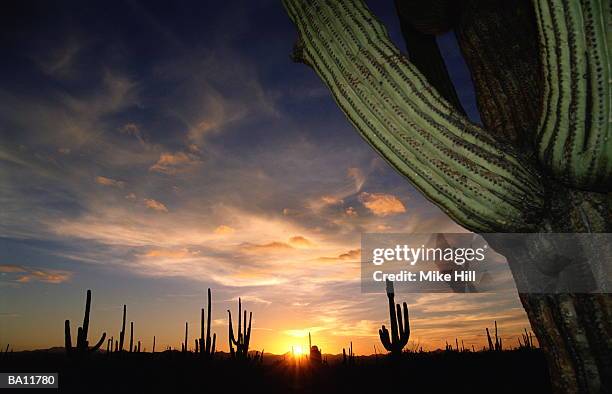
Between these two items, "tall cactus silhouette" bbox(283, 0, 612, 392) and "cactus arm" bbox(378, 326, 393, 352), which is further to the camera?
"cactus arm" bbox(378, 326, 393, 352)

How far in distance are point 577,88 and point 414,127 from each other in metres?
0.55

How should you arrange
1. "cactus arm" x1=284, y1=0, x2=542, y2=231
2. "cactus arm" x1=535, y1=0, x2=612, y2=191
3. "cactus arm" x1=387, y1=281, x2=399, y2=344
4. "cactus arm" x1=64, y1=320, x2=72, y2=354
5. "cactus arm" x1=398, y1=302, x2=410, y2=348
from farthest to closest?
"cactus arm" x1=398, y1=302, x2=410, y2=348, "cactus arm" x1=64, y1=320, x2=72, y2=354, "cactus arm" x1=387, y1=281, x2=399, y2=344, "cactus arm" x1=284, y1=0, x2=542, y2=231, "cactus arm" x1=535, y1=0, x2=612, y2=191

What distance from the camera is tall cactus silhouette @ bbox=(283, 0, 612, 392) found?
1.24 m

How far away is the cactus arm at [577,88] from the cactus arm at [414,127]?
0.17 m

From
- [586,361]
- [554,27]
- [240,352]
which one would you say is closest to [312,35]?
[554,27]

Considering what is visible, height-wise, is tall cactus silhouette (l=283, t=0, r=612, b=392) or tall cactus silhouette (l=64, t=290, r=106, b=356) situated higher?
tall cactus silhouette (l=283, t=0, r=612, b=392)

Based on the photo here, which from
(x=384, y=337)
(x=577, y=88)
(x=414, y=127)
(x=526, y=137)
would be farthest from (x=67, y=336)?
(x=577, y=88)

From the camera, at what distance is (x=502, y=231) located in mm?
1530

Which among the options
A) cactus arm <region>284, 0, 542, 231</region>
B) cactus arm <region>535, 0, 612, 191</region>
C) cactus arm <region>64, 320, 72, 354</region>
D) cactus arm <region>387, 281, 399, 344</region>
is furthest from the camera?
cactus arm <region>64, 320, 72, 354</region>

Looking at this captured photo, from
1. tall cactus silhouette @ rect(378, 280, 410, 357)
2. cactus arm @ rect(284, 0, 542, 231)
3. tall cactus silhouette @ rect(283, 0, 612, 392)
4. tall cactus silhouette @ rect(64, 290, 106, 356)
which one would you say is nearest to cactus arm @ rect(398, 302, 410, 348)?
tall cactus silhouette @ rect(378, 280, 410, 357)

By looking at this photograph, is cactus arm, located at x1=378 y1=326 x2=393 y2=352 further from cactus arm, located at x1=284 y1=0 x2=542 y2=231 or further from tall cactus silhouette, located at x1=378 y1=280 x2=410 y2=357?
cactus arm, located at x1=284 y1=0 x2=542 y2=231

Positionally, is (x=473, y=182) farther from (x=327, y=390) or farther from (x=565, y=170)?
(x=327, y=390)

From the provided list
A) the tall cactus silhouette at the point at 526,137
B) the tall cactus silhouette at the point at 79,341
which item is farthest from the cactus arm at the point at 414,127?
the tall cactus silhouette at the point at 79,341

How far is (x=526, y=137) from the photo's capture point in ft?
5.86
